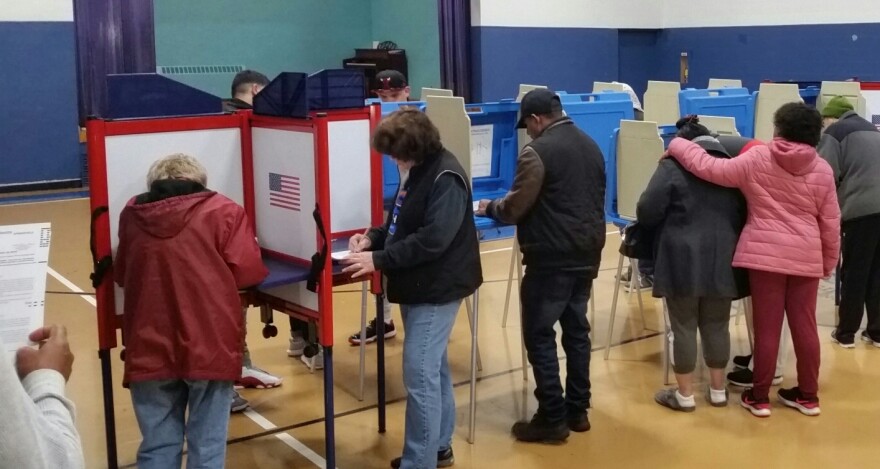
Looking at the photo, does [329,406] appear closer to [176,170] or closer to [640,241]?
[176,170]

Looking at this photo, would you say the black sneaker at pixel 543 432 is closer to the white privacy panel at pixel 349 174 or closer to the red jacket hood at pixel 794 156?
the white privacy panel at pixel 349 174

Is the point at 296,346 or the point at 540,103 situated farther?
the point at 296,346

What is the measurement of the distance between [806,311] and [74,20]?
28.1 ft

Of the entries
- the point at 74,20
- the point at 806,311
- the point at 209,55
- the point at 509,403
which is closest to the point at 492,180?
the point at 509,403

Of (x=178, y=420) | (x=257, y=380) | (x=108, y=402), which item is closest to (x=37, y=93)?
(x=257, y=380)

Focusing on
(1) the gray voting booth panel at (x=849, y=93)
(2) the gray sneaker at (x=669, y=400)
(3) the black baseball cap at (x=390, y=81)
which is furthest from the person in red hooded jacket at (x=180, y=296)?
(1) the gray voting booth panel at (x=849, y=93)

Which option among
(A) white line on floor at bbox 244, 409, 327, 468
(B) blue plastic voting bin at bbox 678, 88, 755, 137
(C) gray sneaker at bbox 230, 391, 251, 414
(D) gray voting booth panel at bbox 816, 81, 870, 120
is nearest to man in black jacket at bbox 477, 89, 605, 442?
(A) white line on floor at bbox 244, 409, 327, 468

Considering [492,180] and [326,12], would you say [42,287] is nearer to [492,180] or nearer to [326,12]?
[492,180]

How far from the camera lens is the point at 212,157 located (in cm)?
328

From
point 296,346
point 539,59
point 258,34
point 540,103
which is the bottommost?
point 296,346

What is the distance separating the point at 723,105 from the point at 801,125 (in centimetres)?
292

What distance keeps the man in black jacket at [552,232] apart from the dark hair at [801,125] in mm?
766

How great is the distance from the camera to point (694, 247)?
3.71 metres

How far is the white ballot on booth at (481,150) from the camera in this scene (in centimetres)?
457
